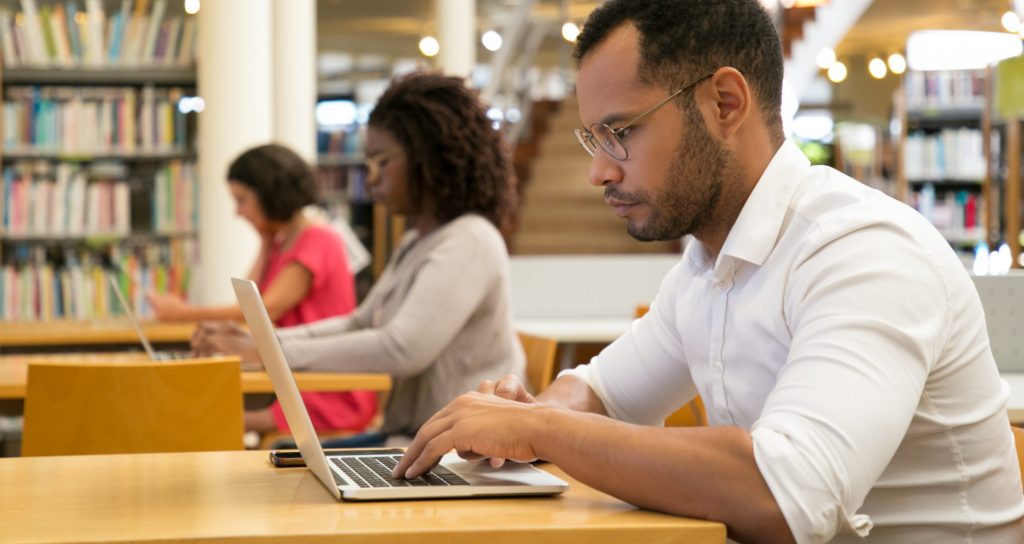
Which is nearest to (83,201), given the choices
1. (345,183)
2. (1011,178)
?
(345,183)

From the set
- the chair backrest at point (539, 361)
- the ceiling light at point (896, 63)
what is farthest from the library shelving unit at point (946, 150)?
the ceiling light at point (896, 63)

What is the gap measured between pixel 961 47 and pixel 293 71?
424 inches

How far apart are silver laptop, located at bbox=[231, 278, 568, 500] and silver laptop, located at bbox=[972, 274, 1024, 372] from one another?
1659 millimetres

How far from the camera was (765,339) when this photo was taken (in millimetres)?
1341

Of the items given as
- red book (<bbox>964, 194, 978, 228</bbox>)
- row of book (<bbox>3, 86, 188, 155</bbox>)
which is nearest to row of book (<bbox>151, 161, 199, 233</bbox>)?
row of book (<bbox>3, 86, 188, 155</bbox>)

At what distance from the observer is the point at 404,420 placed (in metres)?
2.78

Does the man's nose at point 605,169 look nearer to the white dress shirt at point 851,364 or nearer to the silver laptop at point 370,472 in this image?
the white dress shirt at point 851,364

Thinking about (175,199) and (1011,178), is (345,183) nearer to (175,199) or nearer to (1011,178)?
(175,199)

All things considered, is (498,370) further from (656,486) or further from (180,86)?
(180,86)

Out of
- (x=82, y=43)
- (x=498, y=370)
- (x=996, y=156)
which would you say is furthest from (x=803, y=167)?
(x=996, y=156)

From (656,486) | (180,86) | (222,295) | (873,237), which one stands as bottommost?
(222,295)

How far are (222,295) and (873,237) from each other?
189 inches

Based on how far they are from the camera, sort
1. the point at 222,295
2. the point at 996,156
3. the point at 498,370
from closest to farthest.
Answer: the point at 498,370
the point at 222,295
the point at 996,156

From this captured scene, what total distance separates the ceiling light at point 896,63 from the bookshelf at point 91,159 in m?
11.9
